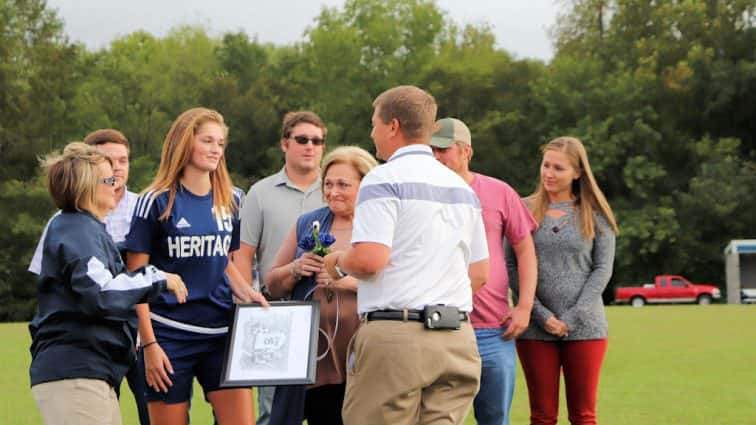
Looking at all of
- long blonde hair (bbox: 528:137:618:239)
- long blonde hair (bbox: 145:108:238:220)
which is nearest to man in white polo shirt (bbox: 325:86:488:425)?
long blonde hair (bbox: 145:108:238:220)

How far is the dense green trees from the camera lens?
57250 mm

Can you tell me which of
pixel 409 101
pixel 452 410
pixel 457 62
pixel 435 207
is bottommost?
pixel 452 410

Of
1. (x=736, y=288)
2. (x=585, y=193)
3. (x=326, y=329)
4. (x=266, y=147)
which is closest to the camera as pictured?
(x=326, y=329)

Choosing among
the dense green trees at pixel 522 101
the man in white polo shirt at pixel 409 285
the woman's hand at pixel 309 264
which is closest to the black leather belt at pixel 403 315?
the man in white polo shirt at pixel 409 285

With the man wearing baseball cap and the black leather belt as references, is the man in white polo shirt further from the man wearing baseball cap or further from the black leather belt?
the man wearing baseball cap

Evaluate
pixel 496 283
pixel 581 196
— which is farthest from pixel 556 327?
pixel 581 196

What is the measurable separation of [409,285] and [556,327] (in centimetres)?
244

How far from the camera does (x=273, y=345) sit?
19.8 ft

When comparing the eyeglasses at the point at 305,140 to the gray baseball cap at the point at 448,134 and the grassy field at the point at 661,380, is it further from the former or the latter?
the grassy field at the point at 661,380

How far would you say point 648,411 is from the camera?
38.7ft

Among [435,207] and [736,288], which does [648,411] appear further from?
[736,288]

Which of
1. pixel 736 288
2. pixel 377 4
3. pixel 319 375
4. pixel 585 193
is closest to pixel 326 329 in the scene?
pixel 319 375

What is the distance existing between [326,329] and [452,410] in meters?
1.48

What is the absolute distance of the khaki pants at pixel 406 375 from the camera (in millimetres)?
4961
